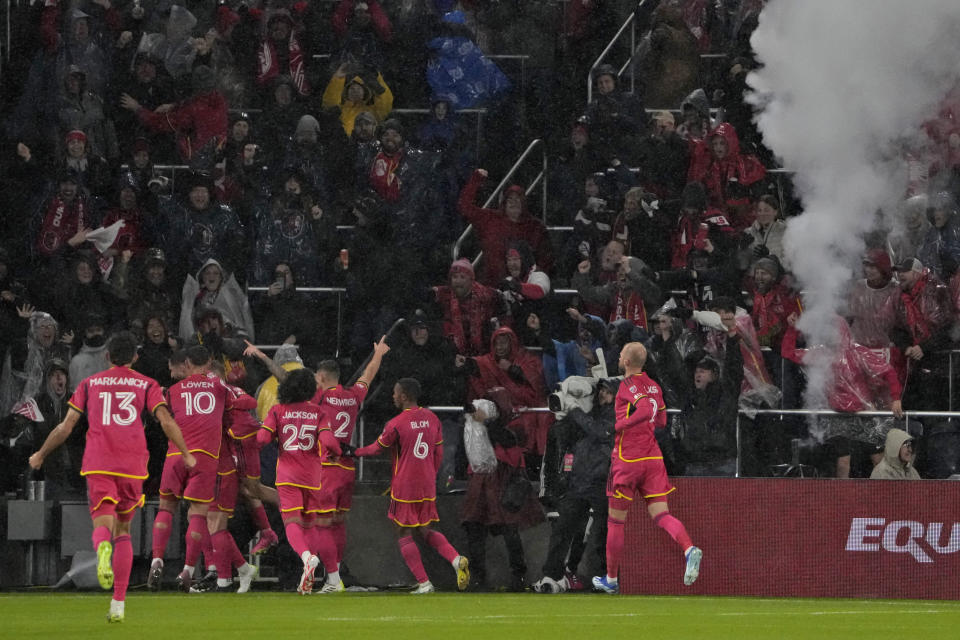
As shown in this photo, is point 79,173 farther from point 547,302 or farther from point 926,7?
point 926,7

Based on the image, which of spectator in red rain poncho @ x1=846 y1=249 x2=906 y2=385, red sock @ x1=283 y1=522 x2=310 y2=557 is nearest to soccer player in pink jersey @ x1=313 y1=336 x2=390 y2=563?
red sock @ x1=283 y1=522 x2=310 y2=557

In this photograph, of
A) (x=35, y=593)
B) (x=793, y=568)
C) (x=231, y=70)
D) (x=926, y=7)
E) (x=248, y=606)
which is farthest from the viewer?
(x=231, y=70)

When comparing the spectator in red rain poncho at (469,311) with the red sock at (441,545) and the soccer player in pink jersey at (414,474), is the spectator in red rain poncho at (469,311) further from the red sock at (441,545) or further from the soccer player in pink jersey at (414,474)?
the red sock at (441,545)

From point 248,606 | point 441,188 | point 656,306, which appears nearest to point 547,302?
point 656,306

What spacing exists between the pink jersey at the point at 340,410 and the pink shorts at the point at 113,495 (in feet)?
12.8

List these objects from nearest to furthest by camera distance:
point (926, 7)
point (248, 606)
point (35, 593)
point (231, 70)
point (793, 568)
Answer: point (248, 606) → point (793, 568) → point (35, 593) → point (926, 7) → point (231, 70)

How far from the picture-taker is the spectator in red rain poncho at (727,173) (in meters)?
18.0

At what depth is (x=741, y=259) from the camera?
1716 centimetres

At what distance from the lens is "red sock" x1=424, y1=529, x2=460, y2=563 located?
50.7 ft

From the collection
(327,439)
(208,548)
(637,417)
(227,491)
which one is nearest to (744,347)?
(637,417)

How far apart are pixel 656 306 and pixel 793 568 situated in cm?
356

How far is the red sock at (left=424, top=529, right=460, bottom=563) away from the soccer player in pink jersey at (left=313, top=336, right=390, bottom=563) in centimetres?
82

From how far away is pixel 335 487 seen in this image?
606 inches

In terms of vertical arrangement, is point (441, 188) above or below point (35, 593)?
above
